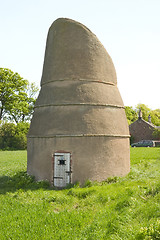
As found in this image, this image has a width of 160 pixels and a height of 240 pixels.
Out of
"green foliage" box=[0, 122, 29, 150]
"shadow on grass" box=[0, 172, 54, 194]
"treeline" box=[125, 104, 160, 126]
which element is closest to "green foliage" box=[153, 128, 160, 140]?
"treeline" box=[125, 104, 160, 126]

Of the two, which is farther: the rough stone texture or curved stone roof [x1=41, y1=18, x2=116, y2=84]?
the rough stone texture

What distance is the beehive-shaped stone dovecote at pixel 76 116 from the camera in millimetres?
12992

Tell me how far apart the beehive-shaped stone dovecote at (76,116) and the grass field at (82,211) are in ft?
3.15

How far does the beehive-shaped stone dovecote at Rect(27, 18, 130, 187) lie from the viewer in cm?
1299

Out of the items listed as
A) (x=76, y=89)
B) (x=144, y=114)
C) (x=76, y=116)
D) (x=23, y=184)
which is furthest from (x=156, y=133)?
(x=23, y=184)

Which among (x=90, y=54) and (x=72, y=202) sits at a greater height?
(x=90, y=54)

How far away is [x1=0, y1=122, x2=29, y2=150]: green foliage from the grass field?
99.9ft

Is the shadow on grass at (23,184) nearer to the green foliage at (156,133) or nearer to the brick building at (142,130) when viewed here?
the green foliage at (156,133)

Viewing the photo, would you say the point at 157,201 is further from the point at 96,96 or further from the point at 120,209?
the point at 96,96

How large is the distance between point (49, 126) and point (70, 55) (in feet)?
13.9

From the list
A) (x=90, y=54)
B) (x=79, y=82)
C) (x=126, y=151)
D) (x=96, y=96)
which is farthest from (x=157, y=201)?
(x=90, y=54)

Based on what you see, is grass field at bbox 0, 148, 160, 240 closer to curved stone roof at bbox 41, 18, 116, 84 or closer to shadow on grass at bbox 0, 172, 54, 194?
shadow on grass at bbox 0, 172, 54, 194

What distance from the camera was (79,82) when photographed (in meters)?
13.9

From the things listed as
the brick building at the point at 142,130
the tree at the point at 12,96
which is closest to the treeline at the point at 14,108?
the tree at the point at 12,96
